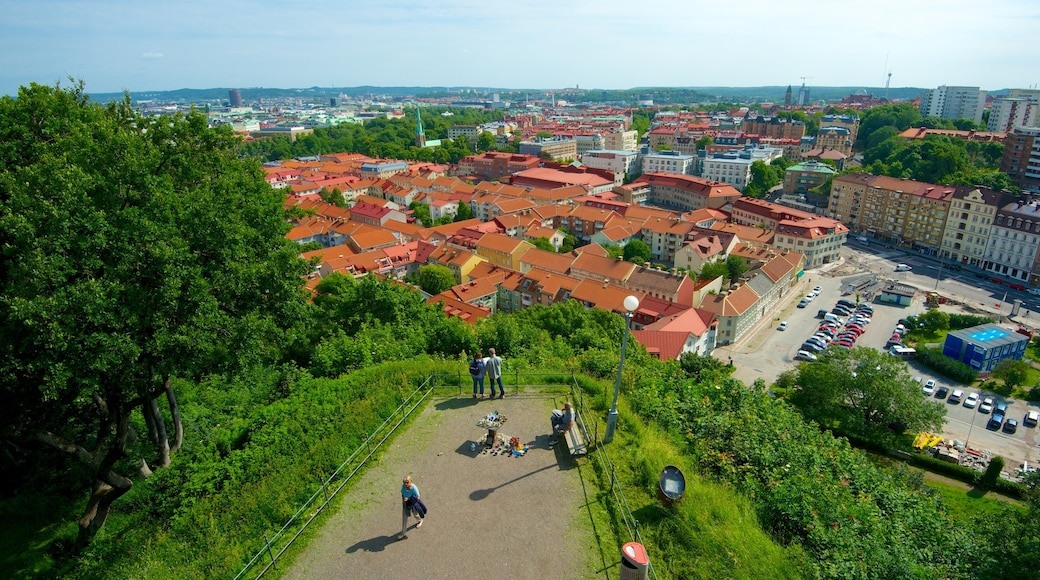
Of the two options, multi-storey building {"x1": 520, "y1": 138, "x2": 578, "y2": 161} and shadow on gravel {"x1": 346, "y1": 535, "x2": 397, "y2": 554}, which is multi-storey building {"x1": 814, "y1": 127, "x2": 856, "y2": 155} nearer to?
multi-storey building {"x1": 520, "y1": 138, "x2": 578, "y2": 161}

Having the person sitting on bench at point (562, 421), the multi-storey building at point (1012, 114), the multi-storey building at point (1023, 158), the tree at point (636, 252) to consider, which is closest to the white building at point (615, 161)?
the tree at point (636, 252)

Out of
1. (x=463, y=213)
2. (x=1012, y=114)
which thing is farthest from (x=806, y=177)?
(x=1012, y=114)

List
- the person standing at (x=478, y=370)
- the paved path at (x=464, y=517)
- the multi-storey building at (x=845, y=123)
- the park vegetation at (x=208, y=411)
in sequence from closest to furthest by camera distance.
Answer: the paved path at (x=464, y=517) < the park vegetation at (x=208, y=411) < the person standing at (x=478, y=370) < the multi-storey building at (x=845, y=123)

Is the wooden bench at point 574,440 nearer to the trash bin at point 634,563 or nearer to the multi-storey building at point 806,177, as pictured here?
the trash bin at point 634,563

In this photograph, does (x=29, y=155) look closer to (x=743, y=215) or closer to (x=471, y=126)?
(x=743, y=215)

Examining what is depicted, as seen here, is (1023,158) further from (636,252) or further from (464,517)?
(464,517)

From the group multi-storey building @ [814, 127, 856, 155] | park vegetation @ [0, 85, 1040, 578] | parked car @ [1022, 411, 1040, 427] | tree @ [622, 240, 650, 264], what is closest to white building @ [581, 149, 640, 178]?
multi-storey building @ [814, 127, 856, 155]

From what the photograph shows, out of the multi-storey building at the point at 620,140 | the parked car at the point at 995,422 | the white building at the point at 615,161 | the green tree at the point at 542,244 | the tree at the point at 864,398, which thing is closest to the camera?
the tree at the point at 864,398

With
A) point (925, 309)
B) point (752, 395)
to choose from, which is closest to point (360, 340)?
point (752, 395)
